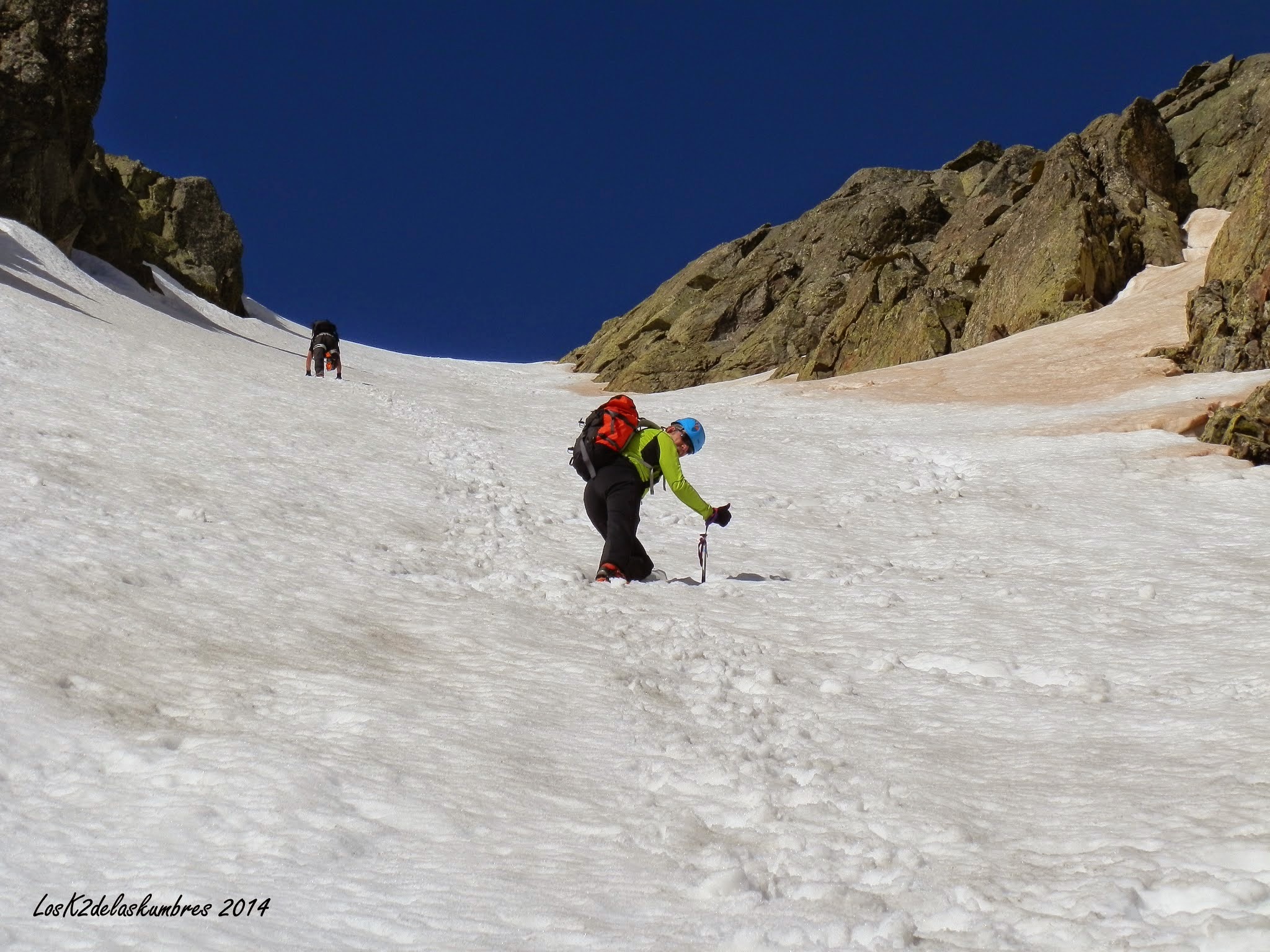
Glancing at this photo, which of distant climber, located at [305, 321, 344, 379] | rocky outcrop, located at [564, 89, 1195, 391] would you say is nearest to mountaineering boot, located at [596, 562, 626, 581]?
distant climber, located at [305, 321, 344, 379]

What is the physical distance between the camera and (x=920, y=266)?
50.0m

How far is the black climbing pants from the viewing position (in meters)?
11.0

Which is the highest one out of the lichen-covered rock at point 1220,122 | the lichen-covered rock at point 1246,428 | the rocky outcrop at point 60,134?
the lichen-covered rock at point 1220,122

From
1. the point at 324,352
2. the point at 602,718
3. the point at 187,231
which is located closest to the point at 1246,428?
the point at 602,718

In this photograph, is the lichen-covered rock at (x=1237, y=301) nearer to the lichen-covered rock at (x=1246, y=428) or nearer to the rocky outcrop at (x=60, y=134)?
the lichen-covered rock at (x=1246, y=428)

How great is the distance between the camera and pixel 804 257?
65125mm

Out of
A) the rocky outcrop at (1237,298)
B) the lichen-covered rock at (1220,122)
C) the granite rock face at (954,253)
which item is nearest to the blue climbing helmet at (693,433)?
the rocky outcrop at (1237,298)

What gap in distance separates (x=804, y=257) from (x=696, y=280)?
309 inches

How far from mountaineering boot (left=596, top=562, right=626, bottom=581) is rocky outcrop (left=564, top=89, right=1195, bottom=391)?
112 feet

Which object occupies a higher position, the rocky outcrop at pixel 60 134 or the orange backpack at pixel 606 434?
the rocky outcrop at pixel 60 134

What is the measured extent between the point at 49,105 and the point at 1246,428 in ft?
171

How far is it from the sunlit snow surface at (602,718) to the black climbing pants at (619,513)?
0.55 meters

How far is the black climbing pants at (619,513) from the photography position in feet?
36.2

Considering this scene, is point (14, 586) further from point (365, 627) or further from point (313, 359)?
point (313, 359)
